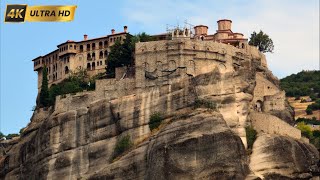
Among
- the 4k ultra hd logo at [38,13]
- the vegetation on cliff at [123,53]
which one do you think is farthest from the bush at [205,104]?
the 4k ultra hd logo at [38,13]

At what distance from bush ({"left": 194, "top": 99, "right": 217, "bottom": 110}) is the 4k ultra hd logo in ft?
64.1

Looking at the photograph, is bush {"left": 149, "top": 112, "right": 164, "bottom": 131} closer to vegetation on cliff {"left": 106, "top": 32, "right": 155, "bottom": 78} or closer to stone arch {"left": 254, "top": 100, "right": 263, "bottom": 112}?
stone arch {"left": 254, "top": 100, "right": 263, "bottom": 112}

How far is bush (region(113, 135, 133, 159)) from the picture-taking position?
88.8 meters

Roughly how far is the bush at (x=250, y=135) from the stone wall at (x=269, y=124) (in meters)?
0.95

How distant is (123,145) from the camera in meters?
88.9

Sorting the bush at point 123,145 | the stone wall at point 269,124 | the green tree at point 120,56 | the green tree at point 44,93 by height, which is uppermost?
the green tree at point 120,56

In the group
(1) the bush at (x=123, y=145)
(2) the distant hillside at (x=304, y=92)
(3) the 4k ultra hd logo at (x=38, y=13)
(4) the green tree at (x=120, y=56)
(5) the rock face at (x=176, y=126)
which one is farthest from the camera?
(2) the distant hillside at (x=304, y=92)

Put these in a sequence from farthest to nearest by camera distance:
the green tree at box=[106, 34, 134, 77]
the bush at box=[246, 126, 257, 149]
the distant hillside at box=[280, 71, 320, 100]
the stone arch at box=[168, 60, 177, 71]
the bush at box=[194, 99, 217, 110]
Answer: the distant hillside at box=[280, 71, 320, 100] → the green tree at box=[106, 34, 134, 77] → the stone arch at box=[168, 60, 177, 71] → the bush at box=[246, 126, 257, 149] → the bush at box=[194, 99, 217, 110]

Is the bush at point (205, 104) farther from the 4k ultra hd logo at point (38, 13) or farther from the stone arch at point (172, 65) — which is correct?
the 4k ultra hd logo at point (38, 13)

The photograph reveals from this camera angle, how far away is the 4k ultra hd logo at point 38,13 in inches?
2746

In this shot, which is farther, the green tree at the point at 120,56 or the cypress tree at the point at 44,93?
the cypress tree at the point at 44,93

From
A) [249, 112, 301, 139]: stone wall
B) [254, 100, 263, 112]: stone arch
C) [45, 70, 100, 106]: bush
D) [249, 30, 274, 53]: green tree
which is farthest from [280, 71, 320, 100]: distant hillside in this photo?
[249, 112, 301, 139]: stone wall

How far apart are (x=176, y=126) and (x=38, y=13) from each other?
19008mm

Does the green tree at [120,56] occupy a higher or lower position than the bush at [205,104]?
higher
